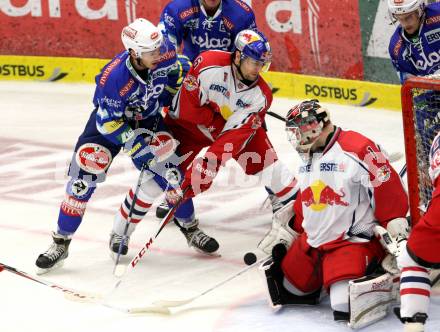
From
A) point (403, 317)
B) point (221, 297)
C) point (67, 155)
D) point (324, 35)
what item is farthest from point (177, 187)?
point (324, 35)

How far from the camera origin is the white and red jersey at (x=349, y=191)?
165 inches

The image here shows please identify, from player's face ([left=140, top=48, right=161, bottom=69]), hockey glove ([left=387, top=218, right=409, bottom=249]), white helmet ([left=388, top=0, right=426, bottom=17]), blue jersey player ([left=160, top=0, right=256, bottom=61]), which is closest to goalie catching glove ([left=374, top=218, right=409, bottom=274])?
hockey glove ([left=387, top=218, right=409, bottom=249])

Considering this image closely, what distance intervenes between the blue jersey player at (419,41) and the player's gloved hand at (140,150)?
1.42m

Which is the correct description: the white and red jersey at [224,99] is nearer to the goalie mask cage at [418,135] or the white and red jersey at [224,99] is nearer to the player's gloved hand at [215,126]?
the player's gloved hand at [215,126]

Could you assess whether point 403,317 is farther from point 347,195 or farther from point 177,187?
point 177,187

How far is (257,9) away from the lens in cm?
807

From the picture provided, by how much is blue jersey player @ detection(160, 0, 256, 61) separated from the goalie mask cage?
152cm

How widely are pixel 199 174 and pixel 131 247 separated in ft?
2.54

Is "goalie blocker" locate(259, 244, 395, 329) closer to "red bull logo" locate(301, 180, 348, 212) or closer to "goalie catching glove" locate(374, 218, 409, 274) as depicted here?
"goalie catching glove" locate(374, 218, 409, 274)

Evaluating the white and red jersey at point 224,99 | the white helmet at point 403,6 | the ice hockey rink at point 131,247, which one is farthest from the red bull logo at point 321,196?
the white helmet at point 403,6

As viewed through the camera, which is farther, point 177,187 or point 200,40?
point 200,40

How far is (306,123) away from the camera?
13.7 ft

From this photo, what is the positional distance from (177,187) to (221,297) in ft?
2.16

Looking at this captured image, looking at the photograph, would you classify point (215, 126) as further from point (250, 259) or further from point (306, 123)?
point (306, 123)
